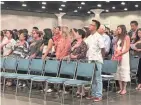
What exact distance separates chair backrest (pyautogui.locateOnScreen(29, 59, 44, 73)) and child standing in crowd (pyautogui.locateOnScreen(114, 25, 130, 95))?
1608 mm

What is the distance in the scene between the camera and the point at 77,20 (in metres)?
25.1

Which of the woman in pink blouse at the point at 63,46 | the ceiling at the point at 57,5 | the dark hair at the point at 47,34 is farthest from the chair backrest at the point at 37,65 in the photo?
the ceiling at the point at 57,5

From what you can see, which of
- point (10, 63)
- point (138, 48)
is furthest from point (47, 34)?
point (138, 48)

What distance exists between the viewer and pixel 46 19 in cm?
2223

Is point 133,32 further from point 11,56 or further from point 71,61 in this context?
point 11,56

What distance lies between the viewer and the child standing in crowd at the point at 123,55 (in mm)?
6375

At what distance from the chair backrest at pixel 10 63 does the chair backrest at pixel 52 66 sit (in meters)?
1.03

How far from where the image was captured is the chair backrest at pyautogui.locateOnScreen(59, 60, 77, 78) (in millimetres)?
6077

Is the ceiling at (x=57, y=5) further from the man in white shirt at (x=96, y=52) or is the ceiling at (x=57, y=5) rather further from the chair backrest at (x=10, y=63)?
the man in white shirt at (x=96, y=52)

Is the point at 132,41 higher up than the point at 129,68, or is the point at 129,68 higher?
the point at 132,41

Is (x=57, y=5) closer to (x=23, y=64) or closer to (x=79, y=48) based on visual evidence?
(x=23, y=64)

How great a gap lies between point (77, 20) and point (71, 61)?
19.1 m

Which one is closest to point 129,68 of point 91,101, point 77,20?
point 91,101

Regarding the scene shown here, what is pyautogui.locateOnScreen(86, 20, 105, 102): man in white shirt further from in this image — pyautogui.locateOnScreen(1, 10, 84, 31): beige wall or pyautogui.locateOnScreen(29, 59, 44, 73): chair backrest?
pyautogui.locateOnScreen(1, 10, 84, 31): beige wall
